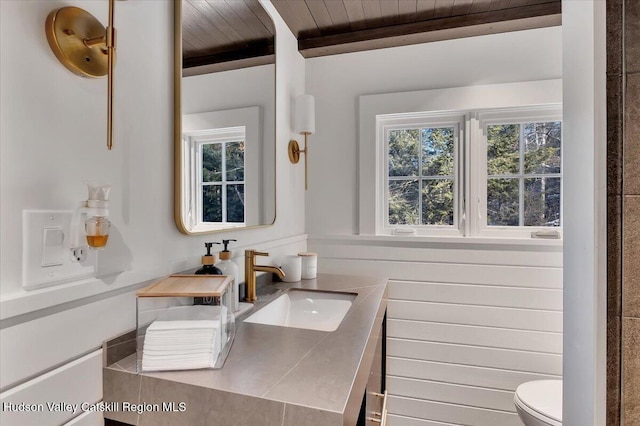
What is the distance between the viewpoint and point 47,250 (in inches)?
24.9

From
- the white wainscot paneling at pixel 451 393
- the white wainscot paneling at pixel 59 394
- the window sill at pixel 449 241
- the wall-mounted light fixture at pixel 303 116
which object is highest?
the wall-mounted light fixture at pixel 303 116

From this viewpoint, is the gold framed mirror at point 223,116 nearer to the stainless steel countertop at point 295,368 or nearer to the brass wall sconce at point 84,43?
the brass wall sconce at point 84,43

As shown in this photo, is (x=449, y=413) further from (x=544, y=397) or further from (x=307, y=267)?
(x=307, y=267)

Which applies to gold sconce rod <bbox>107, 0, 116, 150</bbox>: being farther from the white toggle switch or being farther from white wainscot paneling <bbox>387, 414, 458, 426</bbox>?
white wainscot paneling <bbox>387, 414, 458, 426</bbox>

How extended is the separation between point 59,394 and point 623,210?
1248 mm

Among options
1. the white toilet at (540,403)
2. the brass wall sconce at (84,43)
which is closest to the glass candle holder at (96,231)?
the brass wall sconce at (84,43)

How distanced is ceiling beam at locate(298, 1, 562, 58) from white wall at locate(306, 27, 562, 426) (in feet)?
0.14

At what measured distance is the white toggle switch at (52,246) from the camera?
2.06 ft

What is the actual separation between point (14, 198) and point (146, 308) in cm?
39

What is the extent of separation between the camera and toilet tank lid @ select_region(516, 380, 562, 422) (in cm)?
134

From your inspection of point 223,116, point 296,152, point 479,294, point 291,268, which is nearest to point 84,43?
point 223,116

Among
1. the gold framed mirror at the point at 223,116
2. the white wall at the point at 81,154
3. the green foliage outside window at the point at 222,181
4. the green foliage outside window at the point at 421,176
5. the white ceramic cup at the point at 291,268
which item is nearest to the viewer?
the white wall at the point at 81,154

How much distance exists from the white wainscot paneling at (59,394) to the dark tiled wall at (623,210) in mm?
1145

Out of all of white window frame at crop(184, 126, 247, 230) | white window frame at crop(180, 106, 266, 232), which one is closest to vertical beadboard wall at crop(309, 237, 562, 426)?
white window frame at crop(180, 106, 266, 232)
